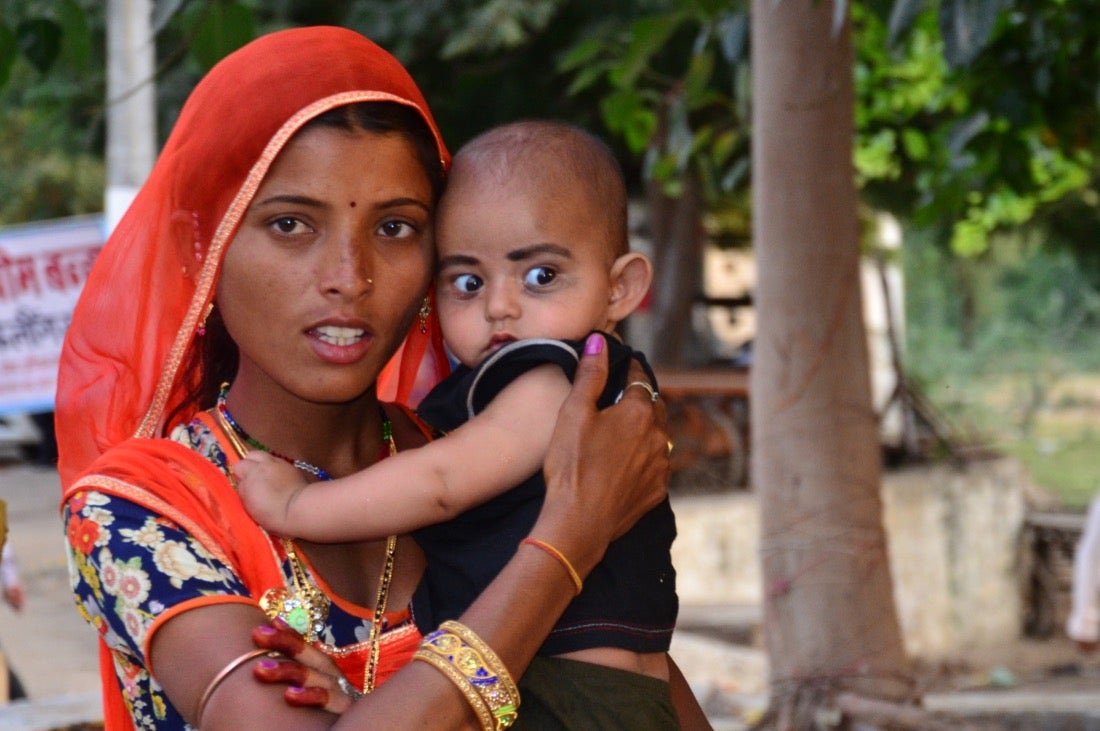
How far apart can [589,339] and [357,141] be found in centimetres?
41

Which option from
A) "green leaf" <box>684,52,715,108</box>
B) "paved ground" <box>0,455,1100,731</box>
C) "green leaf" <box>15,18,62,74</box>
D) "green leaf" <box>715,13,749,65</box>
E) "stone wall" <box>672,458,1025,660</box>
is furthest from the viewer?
"stone wall" <box>672,458,1025,660</box>

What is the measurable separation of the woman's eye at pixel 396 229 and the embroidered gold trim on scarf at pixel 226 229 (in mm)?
157

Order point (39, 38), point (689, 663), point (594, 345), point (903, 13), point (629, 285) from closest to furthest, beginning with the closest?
point (594, 345) → point (629, 285) → point (903, 13) → point (39, 38) → point (689, 663)

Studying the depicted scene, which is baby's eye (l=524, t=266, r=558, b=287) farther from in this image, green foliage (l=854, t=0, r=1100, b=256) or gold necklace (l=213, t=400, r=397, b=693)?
green foliage (l=854, t=0, r=1100, b=256)

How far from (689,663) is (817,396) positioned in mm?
5364

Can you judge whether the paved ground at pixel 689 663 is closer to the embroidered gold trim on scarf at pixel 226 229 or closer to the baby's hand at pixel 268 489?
the embroidered gold trim on scarf at pixel 226 229

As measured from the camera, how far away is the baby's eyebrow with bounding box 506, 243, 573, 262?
1.97 m

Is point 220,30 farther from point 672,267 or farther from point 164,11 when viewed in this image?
point 672,267

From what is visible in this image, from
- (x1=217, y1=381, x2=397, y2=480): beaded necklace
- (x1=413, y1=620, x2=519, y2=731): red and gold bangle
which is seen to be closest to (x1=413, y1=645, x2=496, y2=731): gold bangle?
(x1=413, y1=620, x2=519, y2=731): red and gold bangle

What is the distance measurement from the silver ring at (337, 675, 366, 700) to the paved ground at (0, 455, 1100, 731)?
108 inches

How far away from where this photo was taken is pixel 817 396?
4500 millimetres

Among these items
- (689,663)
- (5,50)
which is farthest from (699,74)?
(689,663)

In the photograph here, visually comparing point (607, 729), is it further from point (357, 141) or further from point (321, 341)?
point (357, 141)

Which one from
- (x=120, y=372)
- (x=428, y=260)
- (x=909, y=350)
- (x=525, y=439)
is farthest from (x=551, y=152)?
(x=909, y=350)
